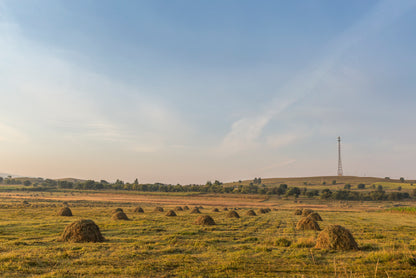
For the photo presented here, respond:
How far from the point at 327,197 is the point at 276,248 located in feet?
406

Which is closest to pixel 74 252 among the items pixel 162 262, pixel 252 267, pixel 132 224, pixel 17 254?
pixel 17 254

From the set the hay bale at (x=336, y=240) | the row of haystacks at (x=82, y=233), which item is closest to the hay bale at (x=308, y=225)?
the hay bale at (x=336, y=240)

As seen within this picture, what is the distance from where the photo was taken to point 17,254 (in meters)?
16.0

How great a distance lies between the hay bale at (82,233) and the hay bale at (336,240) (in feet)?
54.0

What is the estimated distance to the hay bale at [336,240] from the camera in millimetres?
18984

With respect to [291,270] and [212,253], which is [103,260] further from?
[291,270]

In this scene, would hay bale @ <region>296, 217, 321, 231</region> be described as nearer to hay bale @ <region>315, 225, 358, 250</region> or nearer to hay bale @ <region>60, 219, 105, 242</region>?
hay bale @ <region>315, 225, 358, 250</region>

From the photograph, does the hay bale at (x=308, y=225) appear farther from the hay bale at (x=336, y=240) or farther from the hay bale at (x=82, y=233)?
the hay bale at (x=82, y=233)

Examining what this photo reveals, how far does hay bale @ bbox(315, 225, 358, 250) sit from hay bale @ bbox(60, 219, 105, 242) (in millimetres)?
16468

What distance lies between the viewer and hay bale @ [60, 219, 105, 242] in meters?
21.1

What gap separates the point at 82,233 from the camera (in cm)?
2112

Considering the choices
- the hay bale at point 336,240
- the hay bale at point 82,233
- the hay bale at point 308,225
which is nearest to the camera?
the hay bale at point 336,240

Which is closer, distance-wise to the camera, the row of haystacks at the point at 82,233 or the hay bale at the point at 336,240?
the hay bale at the point at 336,240

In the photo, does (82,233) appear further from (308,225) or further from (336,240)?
(308,225)
